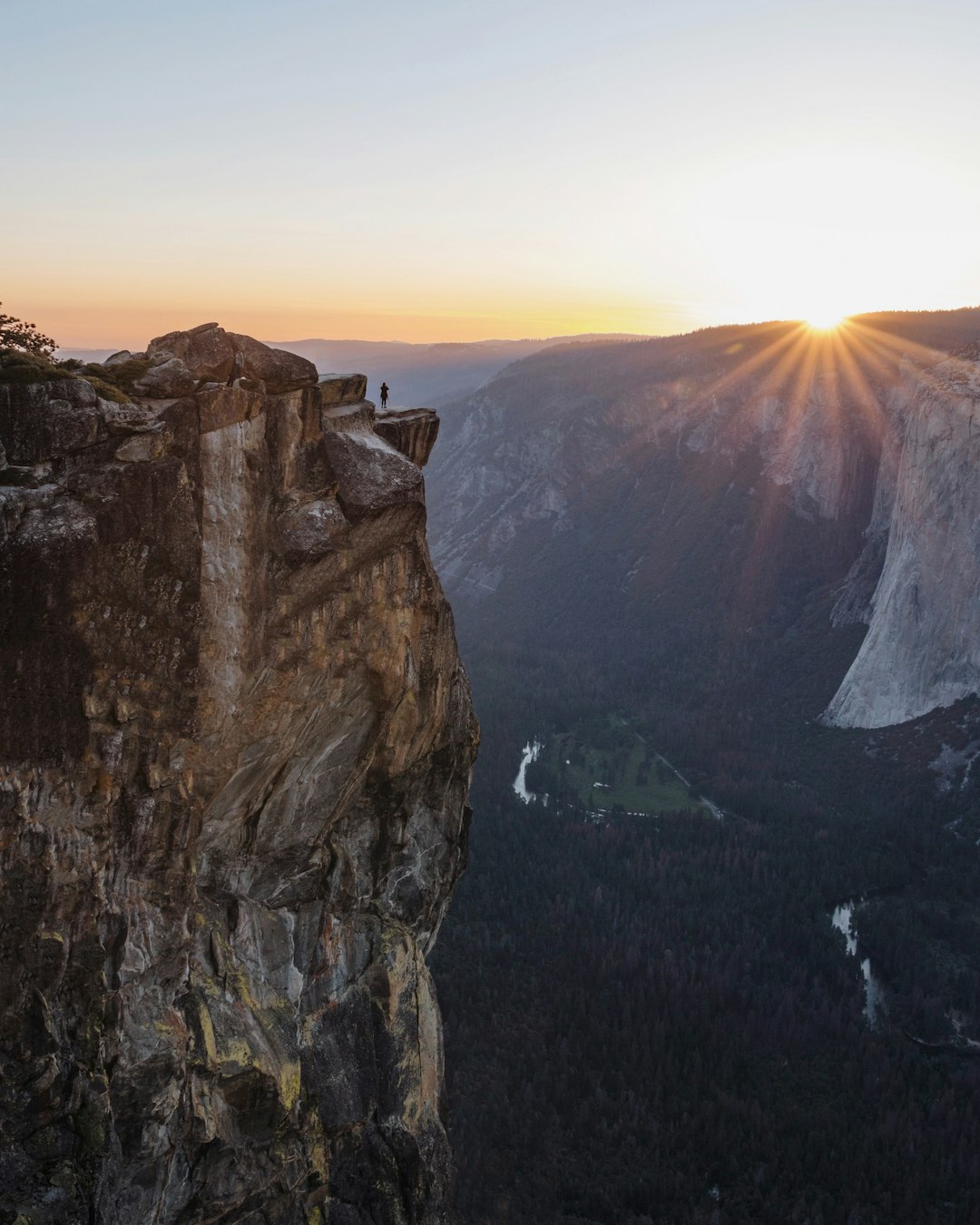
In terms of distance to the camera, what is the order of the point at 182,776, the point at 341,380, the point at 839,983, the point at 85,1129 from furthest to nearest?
the point at 839,983
the point at 341,380
the point at 182,776
the point at 85,1129

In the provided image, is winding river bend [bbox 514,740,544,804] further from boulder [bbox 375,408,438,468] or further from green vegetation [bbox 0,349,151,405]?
green vegetation [bbox 0,349,151,405]

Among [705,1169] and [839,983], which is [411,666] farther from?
[839,983]

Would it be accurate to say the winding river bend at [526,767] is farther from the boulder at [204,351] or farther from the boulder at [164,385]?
the boulder at [164,385]

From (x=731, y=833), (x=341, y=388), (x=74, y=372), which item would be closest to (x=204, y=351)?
(x=74, y=372)

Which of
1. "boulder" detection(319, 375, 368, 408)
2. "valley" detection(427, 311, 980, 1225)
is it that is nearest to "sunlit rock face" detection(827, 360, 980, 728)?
"valley" detection(427, 311, 980, 1225)

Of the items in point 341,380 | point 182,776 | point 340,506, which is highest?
point 341,380

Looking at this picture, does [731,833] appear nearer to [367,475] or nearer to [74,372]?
[367,475]

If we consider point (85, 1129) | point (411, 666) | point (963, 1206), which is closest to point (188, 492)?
point (411, 666)
